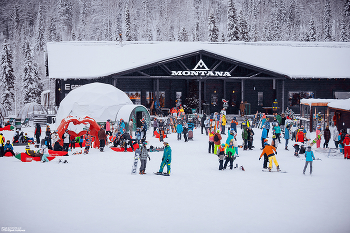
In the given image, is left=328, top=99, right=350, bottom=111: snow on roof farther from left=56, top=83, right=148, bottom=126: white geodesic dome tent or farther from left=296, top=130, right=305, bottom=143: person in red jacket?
left=56, top=83, right=148, bottom=126: white geodesic dome tent

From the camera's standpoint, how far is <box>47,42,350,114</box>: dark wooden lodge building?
1187 inches

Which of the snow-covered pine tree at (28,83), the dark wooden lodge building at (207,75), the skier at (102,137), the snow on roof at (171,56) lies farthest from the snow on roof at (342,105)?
the snow-covered pine tree at (28,83)

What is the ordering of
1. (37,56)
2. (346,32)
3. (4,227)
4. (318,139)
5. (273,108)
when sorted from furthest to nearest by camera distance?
1. (37,56)
2. (346,32)
3. (273,108)
4. (318,139)
5. (4,227)

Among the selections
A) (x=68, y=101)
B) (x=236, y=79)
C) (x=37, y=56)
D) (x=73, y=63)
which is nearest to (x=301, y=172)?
(x=68, y=101)

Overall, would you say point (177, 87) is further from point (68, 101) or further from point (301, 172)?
point (301, 172)

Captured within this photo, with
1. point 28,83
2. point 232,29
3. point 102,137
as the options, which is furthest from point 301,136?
point 232,29

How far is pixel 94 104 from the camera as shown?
927 inches

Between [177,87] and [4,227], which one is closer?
[4,227]

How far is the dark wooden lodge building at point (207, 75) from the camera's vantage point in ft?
98.9

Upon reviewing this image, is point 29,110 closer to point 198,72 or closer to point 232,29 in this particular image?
point 198,72

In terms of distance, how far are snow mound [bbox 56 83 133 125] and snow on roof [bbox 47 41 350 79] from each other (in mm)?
4833

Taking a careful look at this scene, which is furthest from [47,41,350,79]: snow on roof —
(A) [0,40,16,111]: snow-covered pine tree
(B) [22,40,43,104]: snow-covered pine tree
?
(A) [0,40,16,111]: snow-covered pine tree

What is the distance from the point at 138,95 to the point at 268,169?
20.5 m

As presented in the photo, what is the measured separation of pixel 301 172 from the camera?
44.4 feet
